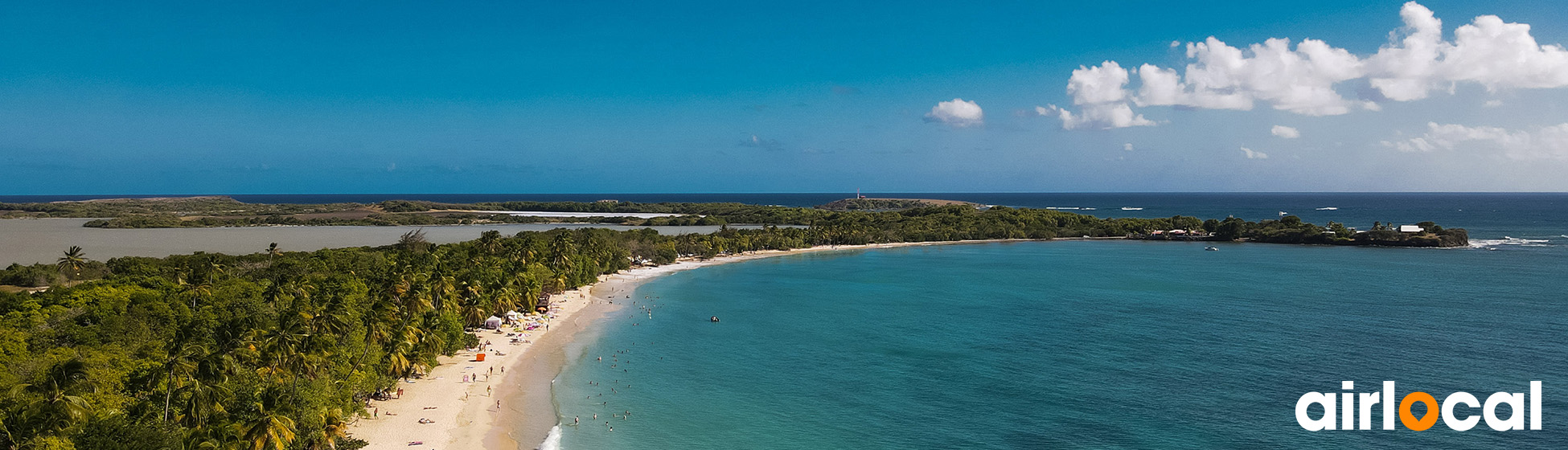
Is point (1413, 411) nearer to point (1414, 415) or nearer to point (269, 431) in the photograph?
point (1414, 415)

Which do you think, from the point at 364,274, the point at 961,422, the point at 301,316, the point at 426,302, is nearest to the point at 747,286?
the point at 364,274

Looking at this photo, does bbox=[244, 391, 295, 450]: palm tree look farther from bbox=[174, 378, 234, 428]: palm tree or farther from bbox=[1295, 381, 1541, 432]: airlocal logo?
bbox=[1295, 381, 1541, 432]: airlocal logo

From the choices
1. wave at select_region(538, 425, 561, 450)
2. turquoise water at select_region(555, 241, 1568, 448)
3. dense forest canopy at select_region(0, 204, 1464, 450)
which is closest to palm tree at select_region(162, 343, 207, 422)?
dense forest canopy at select_region(0, 204, 1464, 450)

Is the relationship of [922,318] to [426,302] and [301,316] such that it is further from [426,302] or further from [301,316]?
[301,316]

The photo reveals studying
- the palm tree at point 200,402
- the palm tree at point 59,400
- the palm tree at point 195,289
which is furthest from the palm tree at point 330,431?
the palm tree at point 195,289

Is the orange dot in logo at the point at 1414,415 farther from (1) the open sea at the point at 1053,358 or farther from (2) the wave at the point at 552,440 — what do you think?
(2) the wave at the point at 552,440

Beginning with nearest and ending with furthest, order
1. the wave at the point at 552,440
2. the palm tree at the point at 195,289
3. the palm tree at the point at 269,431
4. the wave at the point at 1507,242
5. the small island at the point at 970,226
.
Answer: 1. the palm tree at the point at 269,431
2. the wave at the point at 552,440
3. the palm tree at the point at 195,289
4. the wave at the point at 1507,242
5. the small island at the point at 970,226
